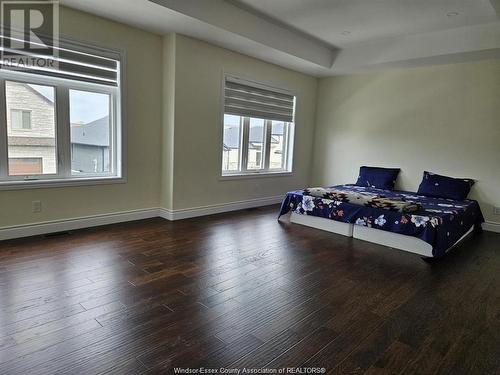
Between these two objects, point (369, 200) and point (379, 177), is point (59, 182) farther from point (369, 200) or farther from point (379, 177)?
point (379, 177)

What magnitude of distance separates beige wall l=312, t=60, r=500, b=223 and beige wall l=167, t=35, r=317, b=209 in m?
1.52

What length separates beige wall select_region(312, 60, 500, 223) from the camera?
191 inches

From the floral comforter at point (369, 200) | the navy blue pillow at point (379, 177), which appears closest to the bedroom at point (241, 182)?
the navy blue pillow at point (379, 177)

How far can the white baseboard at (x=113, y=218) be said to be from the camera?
Result: 3594 mm

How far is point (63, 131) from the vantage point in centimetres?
381

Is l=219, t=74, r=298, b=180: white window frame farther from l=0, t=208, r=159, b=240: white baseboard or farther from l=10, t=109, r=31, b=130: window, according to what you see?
l=10, t=109, r=31, b=130: window

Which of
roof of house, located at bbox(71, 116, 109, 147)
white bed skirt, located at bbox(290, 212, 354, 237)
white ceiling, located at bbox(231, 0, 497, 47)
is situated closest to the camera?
white ceiling, located at bbox(231, 0, 497, 47)

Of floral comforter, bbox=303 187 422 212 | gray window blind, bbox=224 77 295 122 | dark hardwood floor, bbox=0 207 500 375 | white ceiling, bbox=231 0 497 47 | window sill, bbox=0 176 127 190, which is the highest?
white ceiling, bbox=231 0 497 47

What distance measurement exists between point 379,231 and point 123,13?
150 inches

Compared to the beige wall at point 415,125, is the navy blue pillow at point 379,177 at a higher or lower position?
lower

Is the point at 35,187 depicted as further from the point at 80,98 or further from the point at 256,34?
the point at 256,34

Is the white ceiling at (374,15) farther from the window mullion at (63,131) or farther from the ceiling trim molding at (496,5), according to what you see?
the window mullion at (63,131)

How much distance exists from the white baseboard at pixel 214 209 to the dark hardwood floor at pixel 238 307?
2.73ft

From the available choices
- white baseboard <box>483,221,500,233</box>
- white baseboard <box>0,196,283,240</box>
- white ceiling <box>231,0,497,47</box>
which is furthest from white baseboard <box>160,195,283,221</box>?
white baseboard <box>483,221,500,233</box>
